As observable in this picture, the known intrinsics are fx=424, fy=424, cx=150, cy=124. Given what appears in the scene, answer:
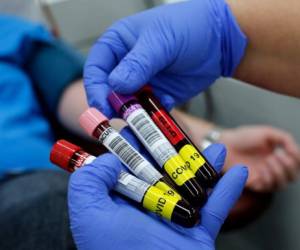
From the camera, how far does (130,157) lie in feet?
1.74

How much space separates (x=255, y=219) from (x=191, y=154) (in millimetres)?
597

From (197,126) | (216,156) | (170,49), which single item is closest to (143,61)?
(170,49)

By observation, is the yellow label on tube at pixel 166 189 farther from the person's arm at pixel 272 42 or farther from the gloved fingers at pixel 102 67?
the person's arm at pixel 272 42

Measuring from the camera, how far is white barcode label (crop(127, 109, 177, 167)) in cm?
53

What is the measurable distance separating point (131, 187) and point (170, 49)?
23 cm

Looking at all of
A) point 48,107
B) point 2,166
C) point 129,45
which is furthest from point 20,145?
point 129,45

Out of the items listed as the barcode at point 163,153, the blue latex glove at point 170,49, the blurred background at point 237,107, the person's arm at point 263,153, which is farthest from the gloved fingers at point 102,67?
the blurred background at point 237,107

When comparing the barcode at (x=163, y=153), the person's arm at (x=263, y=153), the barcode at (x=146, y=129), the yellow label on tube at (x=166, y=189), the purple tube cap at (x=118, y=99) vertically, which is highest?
the purple tube cap at (x=118, y=99)

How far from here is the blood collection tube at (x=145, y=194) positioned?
1.58ft

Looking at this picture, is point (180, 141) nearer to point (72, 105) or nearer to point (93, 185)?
point (93, 185)

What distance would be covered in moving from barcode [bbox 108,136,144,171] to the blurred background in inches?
15.3

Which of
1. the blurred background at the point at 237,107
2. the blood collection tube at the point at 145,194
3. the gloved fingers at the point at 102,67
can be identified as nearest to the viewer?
the blood collection tube at the point at 145,194

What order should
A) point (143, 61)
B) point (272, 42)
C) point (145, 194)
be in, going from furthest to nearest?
point (272, 42) → point (143, 61) → point (145, 194)

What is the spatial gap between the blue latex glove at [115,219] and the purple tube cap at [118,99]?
Result: 82 mm
